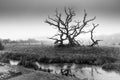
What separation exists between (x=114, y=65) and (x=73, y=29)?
2202 cm

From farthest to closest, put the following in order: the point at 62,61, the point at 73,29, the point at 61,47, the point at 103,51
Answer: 1. the point at 73,29
2. the point at 61,47
3. the point at 103,51
4. the point at 62,61

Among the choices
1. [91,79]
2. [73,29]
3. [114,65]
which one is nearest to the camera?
[91,79]

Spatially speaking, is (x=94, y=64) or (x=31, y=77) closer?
(x=31, y=77)

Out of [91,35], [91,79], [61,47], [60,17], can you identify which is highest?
[60,17]

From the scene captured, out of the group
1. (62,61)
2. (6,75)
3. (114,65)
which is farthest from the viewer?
(62,61)

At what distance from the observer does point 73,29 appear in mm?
44219

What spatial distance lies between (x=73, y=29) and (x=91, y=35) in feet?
15.2

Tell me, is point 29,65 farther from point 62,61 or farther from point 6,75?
point 6,75

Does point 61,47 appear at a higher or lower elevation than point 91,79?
higher

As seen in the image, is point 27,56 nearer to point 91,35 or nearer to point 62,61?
point 62,61

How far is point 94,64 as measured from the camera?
26500 mm

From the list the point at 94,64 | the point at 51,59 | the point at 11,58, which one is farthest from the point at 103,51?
the point at 11,58

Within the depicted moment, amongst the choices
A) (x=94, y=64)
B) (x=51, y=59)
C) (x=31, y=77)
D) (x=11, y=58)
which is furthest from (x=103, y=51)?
(x=31, y=77)

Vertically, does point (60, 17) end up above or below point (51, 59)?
above
